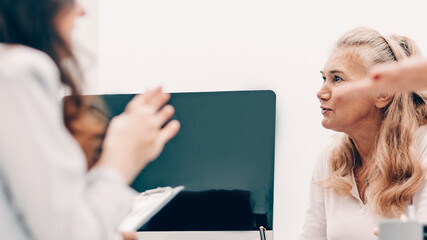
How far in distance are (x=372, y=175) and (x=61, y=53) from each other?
4.13 ft

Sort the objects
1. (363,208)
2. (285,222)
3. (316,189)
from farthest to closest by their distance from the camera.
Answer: (285,222), (316,189), (363,208)

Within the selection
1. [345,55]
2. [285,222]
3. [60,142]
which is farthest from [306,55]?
[60,142]

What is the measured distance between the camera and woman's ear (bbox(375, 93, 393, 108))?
5.60 ft

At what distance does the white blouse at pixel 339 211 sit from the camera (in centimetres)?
160

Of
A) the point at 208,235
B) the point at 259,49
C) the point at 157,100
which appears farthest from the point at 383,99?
the point at 157,100

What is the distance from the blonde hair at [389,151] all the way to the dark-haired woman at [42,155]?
1.12 m

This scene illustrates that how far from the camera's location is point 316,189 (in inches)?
71.7

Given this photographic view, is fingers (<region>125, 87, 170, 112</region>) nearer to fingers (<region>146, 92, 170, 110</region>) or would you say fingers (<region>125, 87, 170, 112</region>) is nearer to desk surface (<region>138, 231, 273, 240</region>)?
fingers (<region>146, 92, 170, 110</region>)

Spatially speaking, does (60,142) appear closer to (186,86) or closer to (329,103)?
(329,103)

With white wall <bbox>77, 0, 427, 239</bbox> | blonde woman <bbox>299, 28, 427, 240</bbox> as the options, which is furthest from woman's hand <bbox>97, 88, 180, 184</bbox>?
white wall <bbox>77, 0, 427, 239</bbox>

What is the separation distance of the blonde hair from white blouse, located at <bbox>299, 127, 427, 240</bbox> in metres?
0.03

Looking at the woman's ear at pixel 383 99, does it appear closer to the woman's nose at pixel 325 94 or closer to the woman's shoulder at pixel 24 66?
the woman's nose at pixel 325 94

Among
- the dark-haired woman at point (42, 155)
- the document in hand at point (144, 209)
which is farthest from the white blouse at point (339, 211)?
the dark-haired woman at point (42, 155)

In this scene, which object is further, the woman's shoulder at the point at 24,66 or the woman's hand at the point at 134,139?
the woman's hand at the point at 134,139
